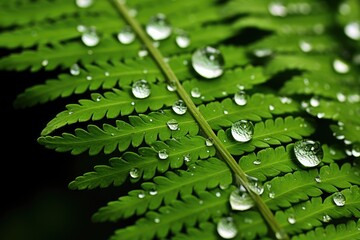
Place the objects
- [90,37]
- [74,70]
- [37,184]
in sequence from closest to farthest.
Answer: [74,70]
[90,37]
[37,184]

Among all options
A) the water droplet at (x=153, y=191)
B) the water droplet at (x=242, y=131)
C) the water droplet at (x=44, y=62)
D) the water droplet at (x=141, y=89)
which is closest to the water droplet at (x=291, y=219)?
the water droplet at (x=242, y=131)

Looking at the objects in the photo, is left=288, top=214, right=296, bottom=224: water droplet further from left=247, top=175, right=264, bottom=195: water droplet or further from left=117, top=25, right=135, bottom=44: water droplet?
left=117, top=25, right=135, bottom=44: water droplet

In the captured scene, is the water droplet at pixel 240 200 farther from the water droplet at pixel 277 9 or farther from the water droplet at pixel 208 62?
the water droplet at pixel 277 9

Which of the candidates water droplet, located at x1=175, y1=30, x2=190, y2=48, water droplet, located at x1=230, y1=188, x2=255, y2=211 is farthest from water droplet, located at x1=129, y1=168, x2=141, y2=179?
water droplet, located at x1=175, y1=30, x2=190, y2=48

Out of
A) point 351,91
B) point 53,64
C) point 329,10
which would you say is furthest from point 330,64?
point 53,64

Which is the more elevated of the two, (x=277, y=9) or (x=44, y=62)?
(x=277, y=9)

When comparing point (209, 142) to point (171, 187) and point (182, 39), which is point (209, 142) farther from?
point (182, 39)

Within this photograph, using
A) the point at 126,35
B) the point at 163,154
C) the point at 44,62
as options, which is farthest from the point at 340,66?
the point at 44,62
